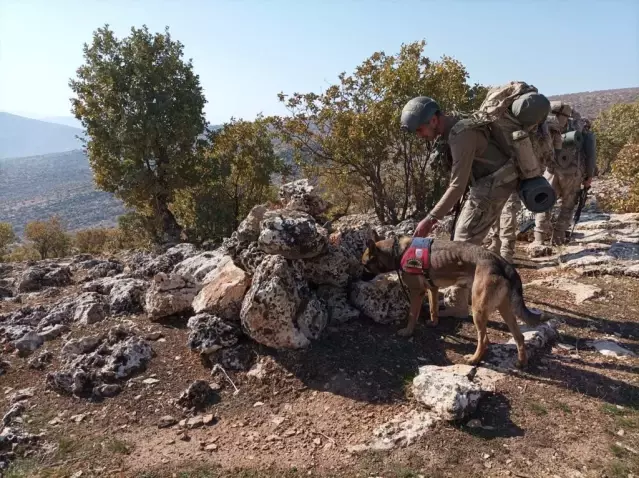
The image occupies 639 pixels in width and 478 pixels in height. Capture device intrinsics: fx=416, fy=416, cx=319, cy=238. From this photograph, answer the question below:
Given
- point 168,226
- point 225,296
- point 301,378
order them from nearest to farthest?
point 301,378
point 225,296
point 168,226

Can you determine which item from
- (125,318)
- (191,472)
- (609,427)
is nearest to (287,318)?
(191,472)

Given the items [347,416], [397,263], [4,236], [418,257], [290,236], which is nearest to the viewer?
[347,416]

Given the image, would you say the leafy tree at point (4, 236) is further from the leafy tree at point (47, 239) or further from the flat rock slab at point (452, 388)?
the flat rock slab at point (452, 388)

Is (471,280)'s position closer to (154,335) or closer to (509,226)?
(509,226)

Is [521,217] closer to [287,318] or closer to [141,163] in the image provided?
[287,318]

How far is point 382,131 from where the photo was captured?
1051cm

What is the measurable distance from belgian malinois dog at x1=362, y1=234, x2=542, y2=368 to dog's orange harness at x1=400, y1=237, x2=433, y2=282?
0.17 ft

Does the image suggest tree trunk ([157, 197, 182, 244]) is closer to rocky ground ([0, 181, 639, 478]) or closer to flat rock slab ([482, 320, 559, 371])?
rocky ground ([0, 181, 639, 478])

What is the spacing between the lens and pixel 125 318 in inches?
250

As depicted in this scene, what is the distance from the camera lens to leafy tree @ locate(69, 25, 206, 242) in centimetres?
1504

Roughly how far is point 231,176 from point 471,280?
1357 cm

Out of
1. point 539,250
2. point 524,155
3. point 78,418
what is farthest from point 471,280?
point 539,250

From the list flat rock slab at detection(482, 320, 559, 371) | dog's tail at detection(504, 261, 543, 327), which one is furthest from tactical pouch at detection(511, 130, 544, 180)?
flat rock slab at detection(482, 320, 559, 371)

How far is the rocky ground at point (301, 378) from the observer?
3.71m
